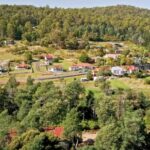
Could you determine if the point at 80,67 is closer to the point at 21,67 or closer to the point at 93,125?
the point at 21,67

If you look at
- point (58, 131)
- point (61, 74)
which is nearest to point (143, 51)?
point (61, 74)

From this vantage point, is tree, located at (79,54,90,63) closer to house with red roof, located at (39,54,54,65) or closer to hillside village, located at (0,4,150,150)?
hillside village, located at (0,4,150,150)

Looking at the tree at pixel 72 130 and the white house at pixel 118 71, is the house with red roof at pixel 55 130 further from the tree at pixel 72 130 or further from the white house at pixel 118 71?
→ the white house at pixel 118 71

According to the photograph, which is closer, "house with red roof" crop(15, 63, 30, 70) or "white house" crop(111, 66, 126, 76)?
"white house" crop(111, 66, 126, 76)

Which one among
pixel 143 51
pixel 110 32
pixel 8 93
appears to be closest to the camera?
pixel 8 93

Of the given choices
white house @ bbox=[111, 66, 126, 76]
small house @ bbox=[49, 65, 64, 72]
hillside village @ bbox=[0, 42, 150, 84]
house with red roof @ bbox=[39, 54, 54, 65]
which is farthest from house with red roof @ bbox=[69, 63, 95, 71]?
house with red roof @ bbox=[39, 54, 54, 65]

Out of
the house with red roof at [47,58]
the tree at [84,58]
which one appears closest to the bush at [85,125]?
the house with red roof at [47,58]

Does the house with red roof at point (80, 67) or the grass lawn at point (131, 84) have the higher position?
the grass lawn at point (131, 84)

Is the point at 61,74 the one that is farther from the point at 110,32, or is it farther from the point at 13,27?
the point at 110,32
